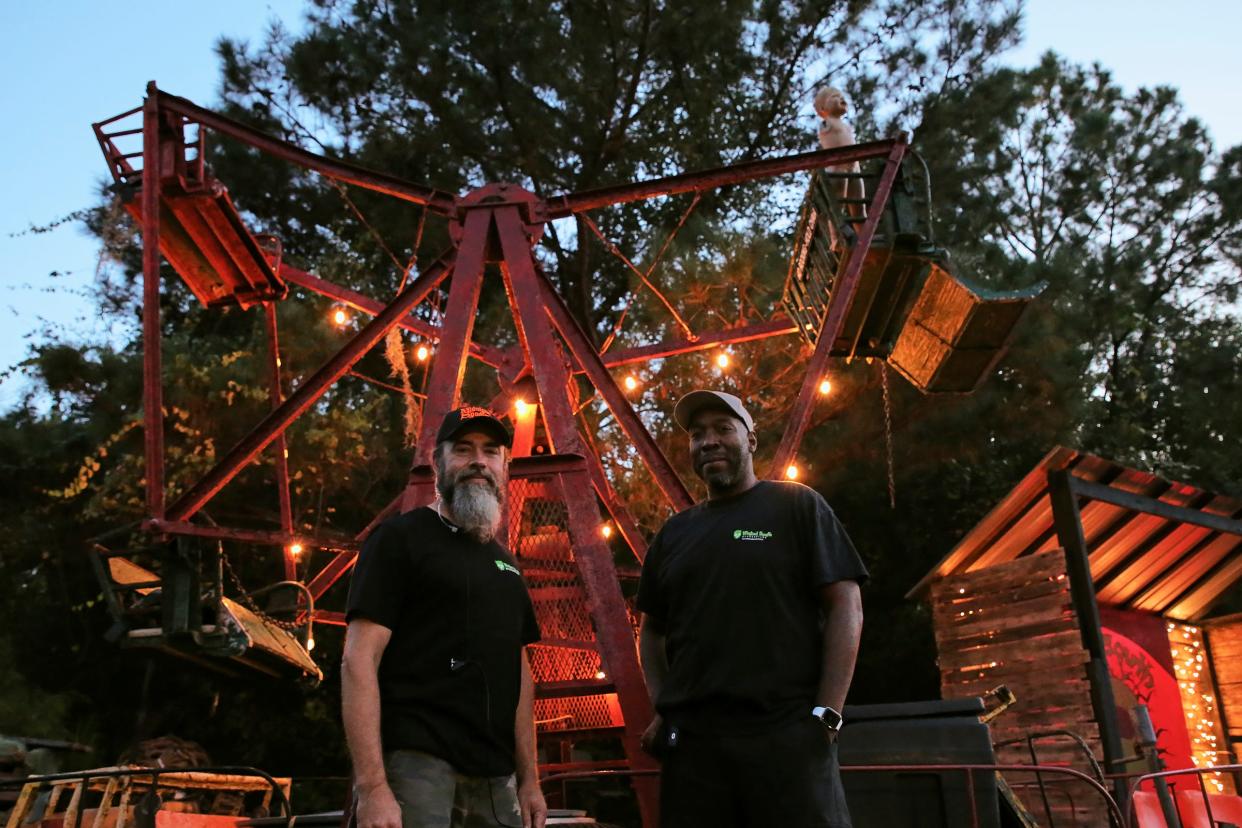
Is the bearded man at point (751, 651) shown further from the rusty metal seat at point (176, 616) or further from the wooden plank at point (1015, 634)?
the wooden plank at point (1015, 634)

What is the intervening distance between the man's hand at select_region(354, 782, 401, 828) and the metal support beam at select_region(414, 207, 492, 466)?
3.52 metres

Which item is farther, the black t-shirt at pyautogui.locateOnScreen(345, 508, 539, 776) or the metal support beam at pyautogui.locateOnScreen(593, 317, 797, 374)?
the metal support beam at pyautogui.locateOnScreen(593, 317, 797, 374)

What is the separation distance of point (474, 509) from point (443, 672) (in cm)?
50

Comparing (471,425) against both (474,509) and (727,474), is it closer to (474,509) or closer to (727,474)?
(474,509)

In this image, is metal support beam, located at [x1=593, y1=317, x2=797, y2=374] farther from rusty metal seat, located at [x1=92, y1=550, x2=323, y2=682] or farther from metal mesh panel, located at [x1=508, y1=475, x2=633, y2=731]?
rusty metal seat, located at [x1=92, y1=550, x2=323, y2=682]

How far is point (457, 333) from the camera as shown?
7102 mm

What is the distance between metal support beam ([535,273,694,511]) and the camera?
7086 mm

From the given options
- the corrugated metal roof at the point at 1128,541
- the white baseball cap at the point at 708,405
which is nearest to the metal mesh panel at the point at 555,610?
the white baseball cap at the point at 708,405

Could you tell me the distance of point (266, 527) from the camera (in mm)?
16594

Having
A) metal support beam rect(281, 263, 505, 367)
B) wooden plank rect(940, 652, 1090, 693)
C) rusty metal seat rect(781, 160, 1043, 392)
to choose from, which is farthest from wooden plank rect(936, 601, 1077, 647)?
metal support beam rect(281, 263, 505, 367)

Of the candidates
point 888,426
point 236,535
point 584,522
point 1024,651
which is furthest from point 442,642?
point 1024,651

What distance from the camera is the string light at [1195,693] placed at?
13203mm

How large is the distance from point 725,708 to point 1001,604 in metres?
9.15

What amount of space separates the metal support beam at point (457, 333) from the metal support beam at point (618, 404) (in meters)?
0.46
